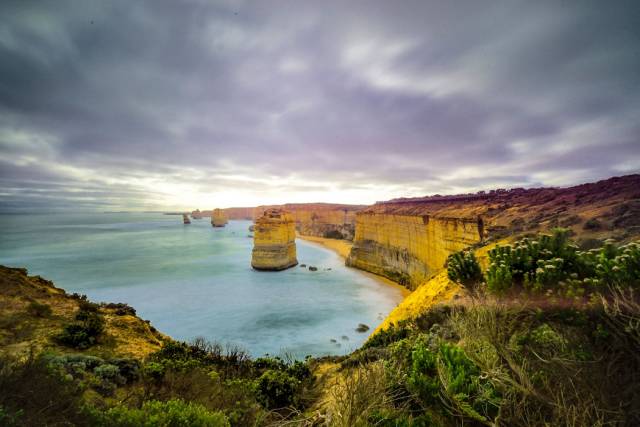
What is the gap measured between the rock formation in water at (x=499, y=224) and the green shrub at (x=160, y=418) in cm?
1451

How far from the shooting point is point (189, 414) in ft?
11.4

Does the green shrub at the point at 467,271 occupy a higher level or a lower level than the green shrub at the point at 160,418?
higher

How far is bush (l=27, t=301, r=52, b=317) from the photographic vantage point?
843 cm

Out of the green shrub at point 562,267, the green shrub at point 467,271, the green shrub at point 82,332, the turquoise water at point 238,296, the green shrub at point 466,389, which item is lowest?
the turquoise water at point 238,296

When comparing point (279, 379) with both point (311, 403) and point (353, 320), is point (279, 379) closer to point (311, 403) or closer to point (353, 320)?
point (311, 403)

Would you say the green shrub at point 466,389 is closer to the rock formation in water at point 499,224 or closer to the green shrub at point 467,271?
the green shrub at point 467,271

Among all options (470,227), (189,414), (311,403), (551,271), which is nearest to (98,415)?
(189,414)

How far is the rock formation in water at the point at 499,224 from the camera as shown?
41.3ft

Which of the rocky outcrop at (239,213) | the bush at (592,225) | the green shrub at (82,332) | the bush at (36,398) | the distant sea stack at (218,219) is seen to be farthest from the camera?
the rocky outcrop at (239,213)

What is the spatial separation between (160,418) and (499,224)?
20.4 metres

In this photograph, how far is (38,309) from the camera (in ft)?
28.2

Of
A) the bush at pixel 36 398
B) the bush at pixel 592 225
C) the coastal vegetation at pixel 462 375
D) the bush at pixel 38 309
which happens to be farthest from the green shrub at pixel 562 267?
the bush at pixel 38 309

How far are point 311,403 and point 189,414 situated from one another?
365cm

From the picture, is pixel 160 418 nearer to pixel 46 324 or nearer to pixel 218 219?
pixel 46 324
